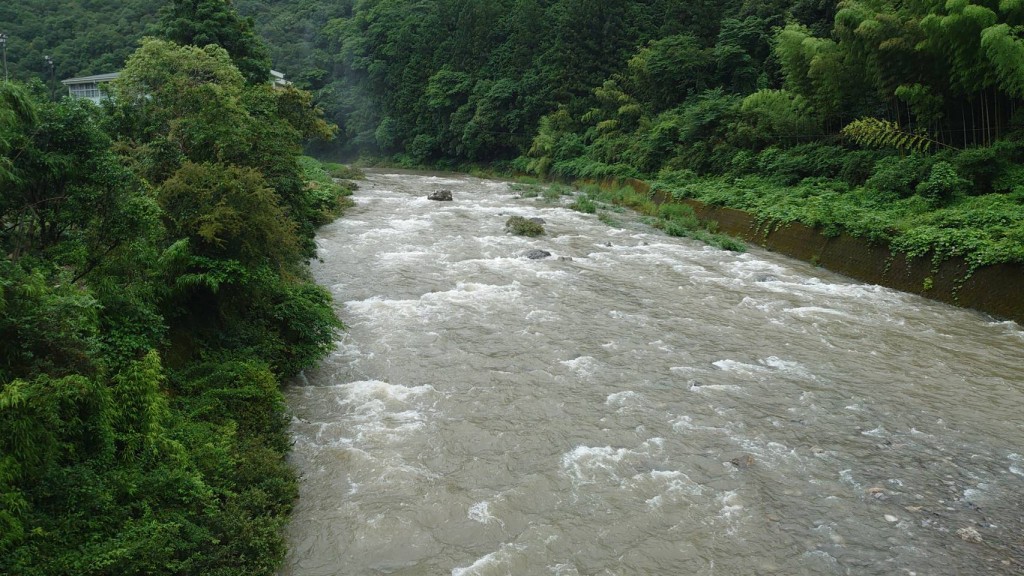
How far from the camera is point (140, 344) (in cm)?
779

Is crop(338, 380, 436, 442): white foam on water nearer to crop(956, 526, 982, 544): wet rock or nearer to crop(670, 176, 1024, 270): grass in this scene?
crop(956, 526, 982, 544): wet rock

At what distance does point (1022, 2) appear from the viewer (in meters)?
17.8

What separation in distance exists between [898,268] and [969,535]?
11478 millimetres

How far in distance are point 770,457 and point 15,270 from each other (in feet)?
28.1

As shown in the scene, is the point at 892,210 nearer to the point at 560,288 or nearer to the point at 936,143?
the point at 936,143

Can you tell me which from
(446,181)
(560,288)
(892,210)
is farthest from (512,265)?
(446,181)

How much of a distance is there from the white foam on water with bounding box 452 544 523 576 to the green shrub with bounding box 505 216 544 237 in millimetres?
16441

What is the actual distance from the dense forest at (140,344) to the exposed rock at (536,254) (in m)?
7.91

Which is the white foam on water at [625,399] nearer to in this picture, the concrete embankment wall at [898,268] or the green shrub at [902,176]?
the concrete embankment wall at [898,268]

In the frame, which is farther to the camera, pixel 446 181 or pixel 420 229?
pixel 446 181

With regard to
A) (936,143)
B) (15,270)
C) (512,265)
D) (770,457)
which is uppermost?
(936,143)

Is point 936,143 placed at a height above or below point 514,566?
above

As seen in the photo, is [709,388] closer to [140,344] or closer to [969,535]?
[969,535]

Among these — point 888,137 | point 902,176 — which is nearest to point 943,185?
point 902,176
